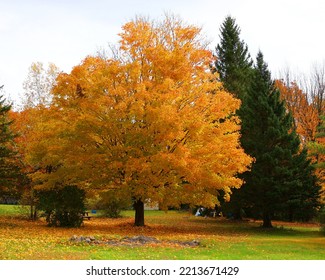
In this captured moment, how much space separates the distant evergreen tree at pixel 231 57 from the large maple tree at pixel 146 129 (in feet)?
72.7

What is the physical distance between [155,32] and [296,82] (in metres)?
25.7

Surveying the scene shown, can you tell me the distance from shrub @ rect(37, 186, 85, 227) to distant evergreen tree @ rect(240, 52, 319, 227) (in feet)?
35.5

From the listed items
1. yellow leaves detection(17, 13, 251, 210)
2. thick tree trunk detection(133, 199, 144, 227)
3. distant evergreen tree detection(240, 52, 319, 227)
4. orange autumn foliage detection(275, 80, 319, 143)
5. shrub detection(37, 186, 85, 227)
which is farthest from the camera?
orange autumn foliage detection(275, 80, 319, 143)

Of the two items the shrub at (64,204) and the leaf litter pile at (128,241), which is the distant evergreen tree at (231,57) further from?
the leaf litter pile at (128,241)

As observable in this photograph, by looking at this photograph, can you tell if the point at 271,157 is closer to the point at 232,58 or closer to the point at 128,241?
the point at 128,241

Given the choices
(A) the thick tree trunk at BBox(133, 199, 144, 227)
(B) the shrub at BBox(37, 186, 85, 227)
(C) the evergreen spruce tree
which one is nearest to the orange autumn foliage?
(C) the evergreen spruce tree

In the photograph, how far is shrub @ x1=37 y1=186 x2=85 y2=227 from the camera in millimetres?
23000

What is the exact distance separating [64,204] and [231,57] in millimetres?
30894

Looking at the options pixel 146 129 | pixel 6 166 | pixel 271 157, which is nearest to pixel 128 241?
pixel 146 129

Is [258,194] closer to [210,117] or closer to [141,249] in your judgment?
[210,117]

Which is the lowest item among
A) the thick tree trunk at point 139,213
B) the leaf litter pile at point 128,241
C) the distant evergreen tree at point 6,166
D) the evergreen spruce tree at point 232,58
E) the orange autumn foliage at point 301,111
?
the leaf litter pile at point 128,241

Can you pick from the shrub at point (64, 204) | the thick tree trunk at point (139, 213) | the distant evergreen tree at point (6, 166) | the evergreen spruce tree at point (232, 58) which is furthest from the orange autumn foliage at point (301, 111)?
the distant evergreen tree at point (6, 166)

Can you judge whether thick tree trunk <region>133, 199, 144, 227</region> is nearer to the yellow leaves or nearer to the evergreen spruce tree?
the yellow leaves

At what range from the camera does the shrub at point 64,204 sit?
2300 centimetres
